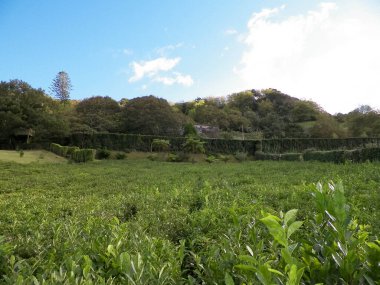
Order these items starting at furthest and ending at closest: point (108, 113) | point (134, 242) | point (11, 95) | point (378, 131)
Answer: point (108, 113)
point (378, 131)
point (11, 95)
point (134, 242)

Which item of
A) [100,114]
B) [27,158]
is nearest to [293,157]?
[27,158]

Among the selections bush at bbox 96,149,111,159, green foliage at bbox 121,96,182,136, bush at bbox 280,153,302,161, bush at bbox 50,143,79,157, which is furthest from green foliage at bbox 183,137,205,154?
bush at bbox 50,143,79,157

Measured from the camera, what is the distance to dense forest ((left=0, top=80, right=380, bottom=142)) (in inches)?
1597

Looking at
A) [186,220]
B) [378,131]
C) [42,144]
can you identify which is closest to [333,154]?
[186,220]

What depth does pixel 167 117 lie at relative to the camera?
55.0m

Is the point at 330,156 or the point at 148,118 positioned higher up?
the point at 148,118

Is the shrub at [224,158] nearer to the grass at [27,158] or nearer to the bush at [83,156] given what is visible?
the bush at [83,156]

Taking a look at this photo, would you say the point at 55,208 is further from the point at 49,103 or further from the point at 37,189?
the point at 49,103

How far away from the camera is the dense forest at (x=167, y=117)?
40.6 m

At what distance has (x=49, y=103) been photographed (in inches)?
1732

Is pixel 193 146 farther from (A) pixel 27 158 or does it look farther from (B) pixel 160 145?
(A) pixel 27 158

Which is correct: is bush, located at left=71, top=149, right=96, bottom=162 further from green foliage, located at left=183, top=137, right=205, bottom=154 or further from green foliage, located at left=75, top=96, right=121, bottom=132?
green foliage, located at left=75, top=96, right=121, bottom=132

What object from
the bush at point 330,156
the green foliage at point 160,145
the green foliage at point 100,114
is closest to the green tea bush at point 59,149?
the green foliage at point 100,114

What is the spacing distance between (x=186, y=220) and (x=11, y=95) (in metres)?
42.9
